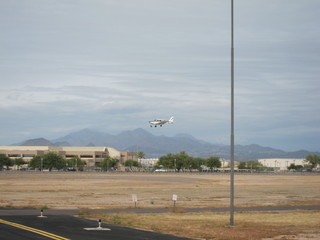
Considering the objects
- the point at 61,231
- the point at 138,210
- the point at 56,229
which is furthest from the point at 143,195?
the point at 61,231

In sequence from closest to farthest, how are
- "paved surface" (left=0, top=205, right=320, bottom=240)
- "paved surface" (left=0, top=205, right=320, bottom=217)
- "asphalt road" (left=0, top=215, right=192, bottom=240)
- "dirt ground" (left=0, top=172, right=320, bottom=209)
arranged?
"asphalt road" (left=0, top=215, right=192, bottom=240) → "paved surface" (left=0, top=205, right=320, bottom=240) → "paved surface" (left=0, top=205, right=320, bottom=217) → "dirt ground" (left=0, top=172, right=320, bottom=209)

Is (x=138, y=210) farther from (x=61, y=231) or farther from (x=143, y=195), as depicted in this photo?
(x=143, y=195)

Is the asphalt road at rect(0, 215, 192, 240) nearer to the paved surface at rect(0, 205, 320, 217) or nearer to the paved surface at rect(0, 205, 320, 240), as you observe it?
the paved surface at rect(0, 205, 320, 240)

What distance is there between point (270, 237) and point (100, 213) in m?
15.6

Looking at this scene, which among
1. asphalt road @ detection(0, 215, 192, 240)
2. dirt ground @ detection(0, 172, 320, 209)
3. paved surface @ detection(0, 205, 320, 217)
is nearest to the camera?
asphalt road @ detection(0, 215, 192, 240)

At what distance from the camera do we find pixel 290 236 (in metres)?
27.5

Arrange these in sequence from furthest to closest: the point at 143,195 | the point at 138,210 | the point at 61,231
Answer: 1. the point at 143,195
2. the point at 138,210
3. the point at 61,231

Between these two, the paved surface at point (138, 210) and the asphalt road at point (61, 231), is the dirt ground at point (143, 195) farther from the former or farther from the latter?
the asphalt road at point (61, 231)

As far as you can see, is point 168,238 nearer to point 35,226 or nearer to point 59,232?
point 59,232

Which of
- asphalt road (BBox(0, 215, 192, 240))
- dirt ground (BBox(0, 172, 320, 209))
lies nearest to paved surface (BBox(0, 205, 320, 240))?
asphalt road (BBox(0, 215, 192, 240))

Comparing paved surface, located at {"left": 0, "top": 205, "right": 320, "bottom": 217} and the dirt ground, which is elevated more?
the dirt ground

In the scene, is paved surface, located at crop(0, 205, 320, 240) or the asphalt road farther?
paved surface, located at crop(0, 205, 320, 240)

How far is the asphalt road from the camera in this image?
81.8 feet

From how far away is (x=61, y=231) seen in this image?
27188 millimetres
